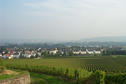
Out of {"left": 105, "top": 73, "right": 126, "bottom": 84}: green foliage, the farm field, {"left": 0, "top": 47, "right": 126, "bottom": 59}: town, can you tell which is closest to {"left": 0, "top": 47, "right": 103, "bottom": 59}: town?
{"left": 0, "top": 47, "right": 126, "bottom": 59}: town

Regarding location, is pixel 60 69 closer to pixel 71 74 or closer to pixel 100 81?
pixel 71 74

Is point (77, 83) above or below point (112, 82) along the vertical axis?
below

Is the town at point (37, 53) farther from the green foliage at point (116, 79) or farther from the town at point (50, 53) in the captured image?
the green foliage at point (116, 79)

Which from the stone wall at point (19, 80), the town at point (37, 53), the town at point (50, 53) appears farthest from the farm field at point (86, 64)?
the town at point (37, 53)

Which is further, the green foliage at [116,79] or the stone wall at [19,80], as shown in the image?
the stone wall at [19,80]

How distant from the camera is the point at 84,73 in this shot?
25.6m

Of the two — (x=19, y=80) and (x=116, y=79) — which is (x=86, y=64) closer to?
(x=19, y=80)

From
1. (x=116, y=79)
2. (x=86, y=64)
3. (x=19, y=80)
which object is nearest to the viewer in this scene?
(x=116, y=79)

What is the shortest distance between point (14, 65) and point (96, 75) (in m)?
23.0

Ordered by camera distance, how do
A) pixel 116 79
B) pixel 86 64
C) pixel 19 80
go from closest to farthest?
1. pixel 116 79
2. pixel 19 80
3. pixel 86 64

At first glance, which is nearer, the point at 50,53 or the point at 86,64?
the point at 86,64

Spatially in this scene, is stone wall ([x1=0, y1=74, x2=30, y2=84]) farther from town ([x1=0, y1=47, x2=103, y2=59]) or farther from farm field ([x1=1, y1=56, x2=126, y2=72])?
town ([x1=0, y1=47, x2=103, y2=59])

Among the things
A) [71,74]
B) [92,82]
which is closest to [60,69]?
[71,74]

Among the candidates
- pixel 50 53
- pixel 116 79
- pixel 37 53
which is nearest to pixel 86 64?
pixel 116 79
